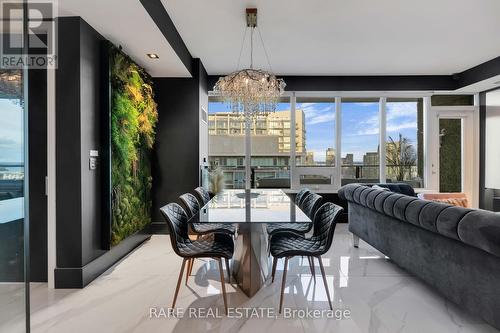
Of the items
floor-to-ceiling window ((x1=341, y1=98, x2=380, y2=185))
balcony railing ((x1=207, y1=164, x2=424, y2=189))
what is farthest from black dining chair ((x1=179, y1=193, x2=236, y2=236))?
floor-to-ceiling window ((x1=341, y1=98, x2=380, y2=185))

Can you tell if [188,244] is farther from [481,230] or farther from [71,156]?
[481,230]

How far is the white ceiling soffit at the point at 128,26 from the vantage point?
242 centimetres

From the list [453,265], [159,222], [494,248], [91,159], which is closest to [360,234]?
[453,265]

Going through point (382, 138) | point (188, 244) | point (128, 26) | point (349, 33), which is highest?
point (349, 33)

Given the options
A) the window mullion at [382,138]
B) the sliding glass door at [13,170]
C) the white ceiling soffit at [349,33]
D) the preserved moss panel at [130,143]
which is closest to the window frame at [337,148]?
the window mullion at [382,138]

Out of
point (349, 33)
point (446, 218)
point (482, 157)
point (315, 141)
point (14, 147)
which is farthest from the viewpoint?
point (315, 141)

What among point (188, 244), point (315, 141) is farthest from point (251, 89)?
point (315, 141)

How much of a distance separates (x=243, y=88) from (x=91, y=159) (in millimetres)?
1832

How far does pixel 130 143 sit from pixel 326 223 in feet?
8.42

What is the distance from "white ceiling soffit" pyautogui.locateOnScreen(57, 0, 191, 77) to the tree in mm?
4403

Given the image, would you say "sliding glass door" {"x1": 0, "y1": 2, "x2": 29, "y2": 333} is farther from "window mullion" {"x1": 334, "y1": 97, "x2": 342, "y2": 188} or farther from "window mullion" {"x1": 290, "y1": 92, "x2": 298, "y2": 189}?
"window mullion" {"x1": 334, "y1": 97, "x2": 342, "y2": 188}

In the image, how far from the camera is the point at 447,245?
2168 mm

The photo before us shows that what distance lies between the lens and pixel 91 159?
2865mm

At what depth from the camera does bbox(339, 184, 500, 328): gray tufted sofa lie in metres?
1.77
